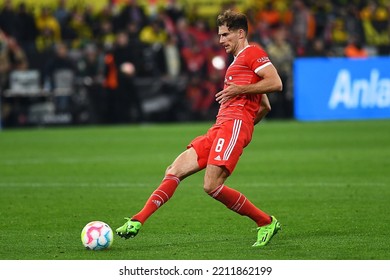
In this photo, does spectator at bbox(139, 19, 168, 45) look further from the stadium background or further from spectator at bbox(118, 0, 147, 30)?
the stadium background

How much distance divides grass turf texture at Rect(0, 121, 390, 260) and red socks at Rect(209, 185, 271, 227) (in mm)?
255

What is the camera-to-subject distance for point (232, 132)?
30.6 feet

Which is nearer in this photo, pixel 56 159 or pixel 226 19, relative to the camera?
pixel 226 19

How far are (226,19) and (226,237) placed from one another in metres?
2.05

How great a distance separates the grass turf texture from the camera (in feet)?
29.9

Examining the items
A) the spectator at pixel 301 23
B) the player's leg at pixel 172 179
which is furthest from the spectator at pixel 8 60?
the player's leg at pixel 172 179

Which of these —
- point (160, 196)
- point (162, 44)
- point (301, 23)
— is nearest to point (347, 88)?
point (301, 23)

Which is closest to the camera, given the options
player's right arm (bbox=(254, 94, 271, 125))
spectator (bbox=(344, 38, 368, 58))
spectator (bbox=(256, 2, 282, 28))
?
player's right arm (bbox=(254, 94, 271, 125))

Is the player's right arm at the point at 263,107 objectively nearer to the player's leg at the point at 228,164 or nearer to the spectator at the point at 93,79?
the player's leg at the point at 228,164

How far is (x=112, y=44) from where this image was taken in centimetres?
2791

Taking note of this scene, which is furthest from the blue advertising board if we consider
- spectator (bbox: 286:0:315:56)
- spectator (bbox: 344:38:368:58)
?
spectator (bbox: 286:0:315:56)

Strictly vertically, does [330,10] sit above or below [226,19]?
below

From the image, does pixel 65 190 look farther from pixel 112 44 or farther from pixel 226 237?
pixel 112 44

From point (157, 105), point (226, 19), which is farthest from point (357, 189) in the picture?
point (157, 105)
